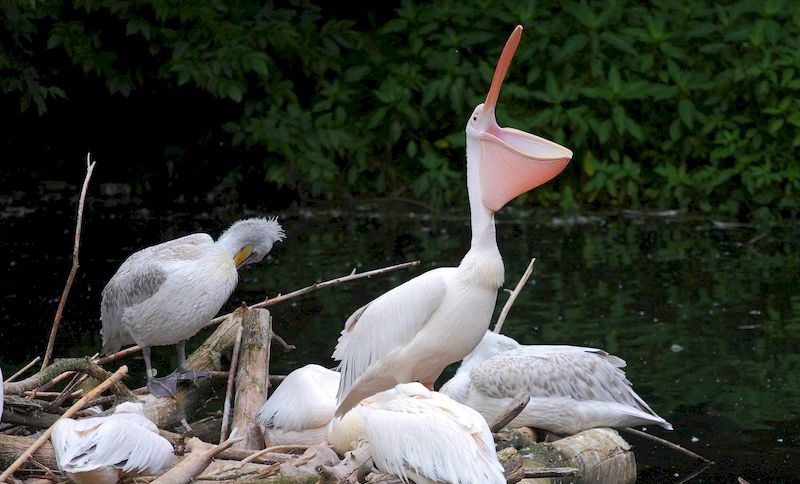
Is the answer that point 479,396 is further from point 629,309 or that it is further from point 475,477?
point 629,309

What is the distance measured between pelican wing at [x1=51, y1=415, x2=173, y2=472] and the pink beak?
4.00ft

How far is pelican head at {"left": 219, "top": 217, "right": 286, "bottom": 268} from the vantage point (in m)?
4.24

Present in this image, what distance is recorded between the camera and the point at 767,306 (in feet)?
22.7

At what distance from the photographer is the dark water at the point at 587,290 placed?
5.23m

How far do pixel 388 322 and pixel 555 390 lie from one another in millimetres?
838

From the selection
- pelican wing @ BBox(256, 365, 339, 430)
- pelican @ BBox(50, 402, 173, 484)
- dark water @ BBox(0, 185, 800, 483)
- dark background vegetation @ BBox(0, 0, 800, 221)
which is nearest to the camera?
pelican @ BBox(50, 402, 173, 484)

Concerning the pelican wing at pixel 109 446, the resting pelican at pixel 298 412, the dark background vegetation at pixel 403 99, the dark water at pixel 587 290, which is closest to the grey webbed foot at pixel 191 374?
the resting pelican at pixel 298 412

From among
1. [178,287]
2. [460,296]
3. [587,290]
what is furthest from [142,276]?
[587,290]

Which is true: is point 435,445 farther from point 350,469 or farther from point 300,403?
point 300,403

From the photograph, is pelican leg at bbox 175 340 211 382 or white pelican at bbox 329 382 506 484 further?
pelican leg at bbox 175 340 211 382

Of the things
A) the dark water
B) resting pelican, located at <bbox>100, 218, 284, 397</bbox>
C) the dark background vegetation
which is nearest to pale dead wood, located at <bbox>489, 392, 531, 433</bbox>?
resting pelican, located at <bbox>100, 218, 284, 397</bbox>

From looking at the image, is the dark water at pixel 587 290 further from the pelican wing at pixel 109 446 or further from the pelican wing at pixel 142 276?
the pelican wing at pixel 109 446

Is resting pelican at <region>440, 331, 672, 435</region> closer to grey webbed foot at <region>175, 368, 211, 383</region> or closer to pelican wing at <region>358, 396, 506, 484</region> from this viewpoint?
grey webbed foot at <region>175, 368, 211, 383</region>

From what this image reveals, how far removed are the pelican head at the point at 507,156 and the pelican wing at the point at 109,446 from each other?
4.01 ft
